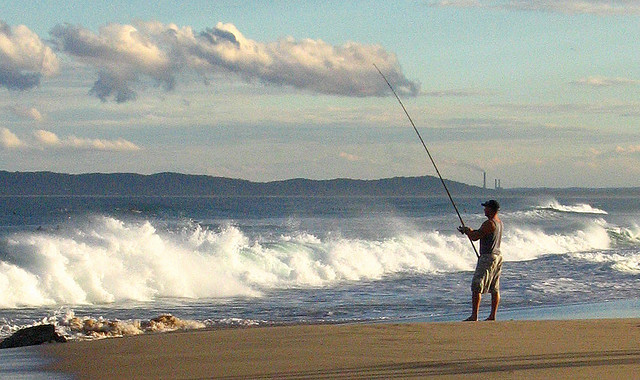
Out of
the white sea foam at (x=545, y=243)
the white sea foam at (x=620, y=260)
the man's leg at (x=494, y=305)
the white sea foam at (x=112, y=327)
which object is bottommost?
the white sea foam at (x=112, y=327)

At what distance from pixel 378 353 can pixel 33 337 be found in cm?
376

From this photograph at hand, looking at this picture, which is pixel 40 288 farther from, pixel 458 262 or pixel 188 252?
pixel 458 262

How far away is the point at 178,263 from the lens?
743 inches

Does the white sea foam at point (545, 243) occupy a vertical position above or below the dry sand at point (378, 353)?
above

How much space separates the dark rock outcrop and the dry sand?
565mm

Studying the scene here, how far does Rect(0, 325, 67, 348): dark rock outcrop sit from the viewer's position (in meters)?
9.46

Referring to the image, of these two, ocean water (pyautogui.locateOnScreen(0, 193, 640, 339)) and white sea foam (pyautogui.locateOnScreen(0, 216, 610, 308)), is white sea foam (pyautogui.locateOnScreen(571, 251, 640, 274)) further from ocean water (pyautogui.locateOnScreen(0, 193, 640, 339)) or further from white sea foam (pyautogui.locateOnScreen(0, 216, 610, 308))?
white sea foam (pyautogui.locateOnScreen(0, 216, 610, 308))

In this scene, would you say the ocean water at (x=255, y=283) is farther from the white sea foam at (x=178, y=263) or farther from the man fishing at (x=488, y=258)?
the man fishing at (x=488, y=258)

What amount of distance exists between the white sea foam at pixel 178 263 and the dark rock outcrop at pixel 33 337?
18.7 feet

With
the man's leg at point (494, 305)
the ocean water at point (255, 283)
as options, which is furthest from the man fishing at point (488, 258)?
the ocean water at point (255, 283)

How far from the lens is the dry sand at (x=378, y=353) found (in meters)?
6.78

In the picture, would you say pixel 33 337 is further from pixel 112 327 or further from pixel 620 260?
pixel 620 260

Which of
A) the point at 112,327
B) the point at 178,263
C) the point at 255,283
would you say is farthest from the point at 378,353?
the point at 178,263

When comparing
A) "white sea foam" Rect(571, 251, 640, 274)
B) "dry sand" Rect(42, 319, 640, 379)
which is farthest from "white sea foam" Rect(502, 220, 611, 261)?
"dry sand" Rect(42, 319, 640, 379)
